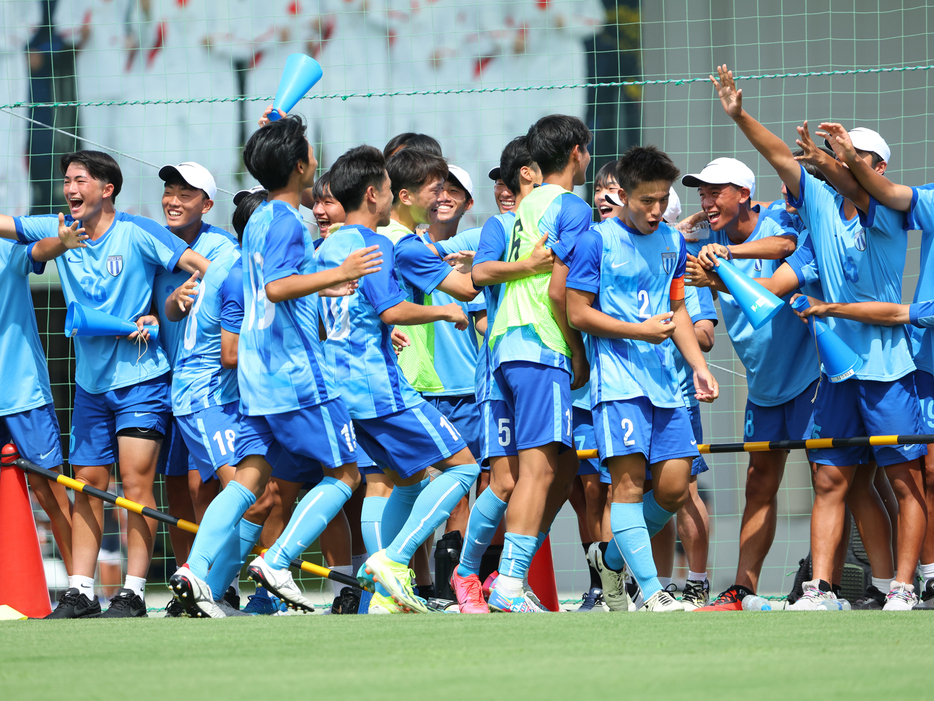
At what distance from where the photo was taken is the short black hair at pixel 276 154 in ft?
13.3

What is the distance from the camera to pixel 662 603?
12.9 feet

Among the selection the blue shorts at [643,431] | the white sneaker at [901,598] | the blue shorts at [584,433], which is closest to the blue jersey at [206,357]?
the blue shorts at [584,433]

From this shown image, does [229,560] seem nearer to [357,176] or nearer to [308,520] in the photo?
[308,520]

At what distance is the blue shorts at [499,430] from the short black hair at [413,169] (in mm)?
1044

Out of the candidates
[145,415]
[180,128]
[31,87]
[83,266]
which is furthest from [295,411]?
[31,87]

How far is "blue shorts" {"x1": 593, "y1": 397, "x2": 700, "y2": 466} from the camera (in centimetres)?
395

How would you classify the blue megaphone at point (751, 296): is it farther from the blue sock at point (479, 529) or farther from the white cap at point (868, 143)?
the blue sock at point (479, 529)

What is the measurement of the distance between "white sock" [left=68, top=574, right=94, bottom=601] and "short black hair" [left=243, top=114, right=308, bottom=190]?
1.85 metres

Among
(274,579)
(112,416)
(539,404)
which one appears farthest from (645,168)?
(112,416)

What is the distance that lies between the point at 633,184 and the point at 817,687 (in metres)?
2.30

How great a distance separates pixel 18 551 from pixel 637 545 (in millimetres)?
2626

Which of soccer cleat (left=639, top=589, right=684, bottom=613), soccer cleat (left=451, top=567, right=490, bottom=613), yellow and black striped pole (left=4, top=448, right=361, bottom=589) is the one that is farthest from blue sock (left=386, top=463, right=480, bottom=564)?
soccer cleat (left=639, top=589, right=684, bottom=613)

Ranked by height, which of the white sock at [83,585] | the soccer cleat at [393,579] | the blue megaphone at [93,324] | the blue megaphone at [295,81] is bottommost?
the white sock at [83,585]

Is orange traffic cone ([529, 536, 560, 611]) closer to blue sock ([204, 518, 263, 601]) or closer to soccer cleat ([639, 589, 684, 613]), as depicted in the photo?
soccer cleat ([639, 589, 684, 613])
